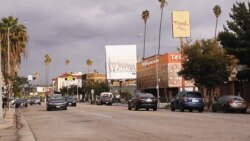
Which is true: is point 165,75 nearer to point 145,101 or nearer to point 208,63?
point 208,63

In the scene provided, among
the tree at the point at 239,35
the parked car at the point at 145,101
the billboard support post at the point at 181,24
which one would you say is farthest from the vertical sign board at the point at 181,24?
the parked car at the point at 145,101

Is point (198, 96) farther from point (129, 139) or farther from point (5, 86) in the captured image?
point (5, 86)

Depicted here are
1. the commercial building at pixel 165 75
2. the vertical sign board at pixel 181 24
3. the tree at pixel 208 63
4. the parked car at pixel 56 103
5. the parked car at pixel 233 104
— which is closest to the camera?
the parked car at pixel 233 104

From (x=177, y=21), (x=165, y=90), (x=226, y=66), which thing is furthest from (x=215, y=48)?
(x=165, y=90)

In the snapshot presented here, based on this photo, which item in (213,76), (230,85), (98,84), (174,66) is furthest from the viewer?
(98,84)

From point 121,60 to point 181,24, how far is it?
44020 mm

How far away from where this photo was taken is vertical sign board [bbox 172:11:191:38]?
215ft

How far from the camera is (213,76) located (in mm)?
50031

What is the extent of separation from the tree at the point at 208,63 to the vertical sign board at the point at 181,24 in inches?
535

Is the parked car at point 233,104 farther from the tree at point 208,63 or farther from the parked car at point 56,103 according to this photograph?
the parked car at point 56,103

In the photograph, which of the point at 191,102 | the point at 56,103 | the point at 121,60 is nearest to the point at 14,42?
the point at 56,103

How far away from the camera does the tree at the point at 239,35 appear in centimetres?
4959

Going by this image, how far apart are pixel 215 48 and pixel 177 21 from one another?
15.9m

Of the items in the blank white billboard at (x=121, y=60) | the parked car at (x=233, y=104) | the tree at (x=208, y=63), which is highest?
the blank white billboard at (x=121, y=60)
